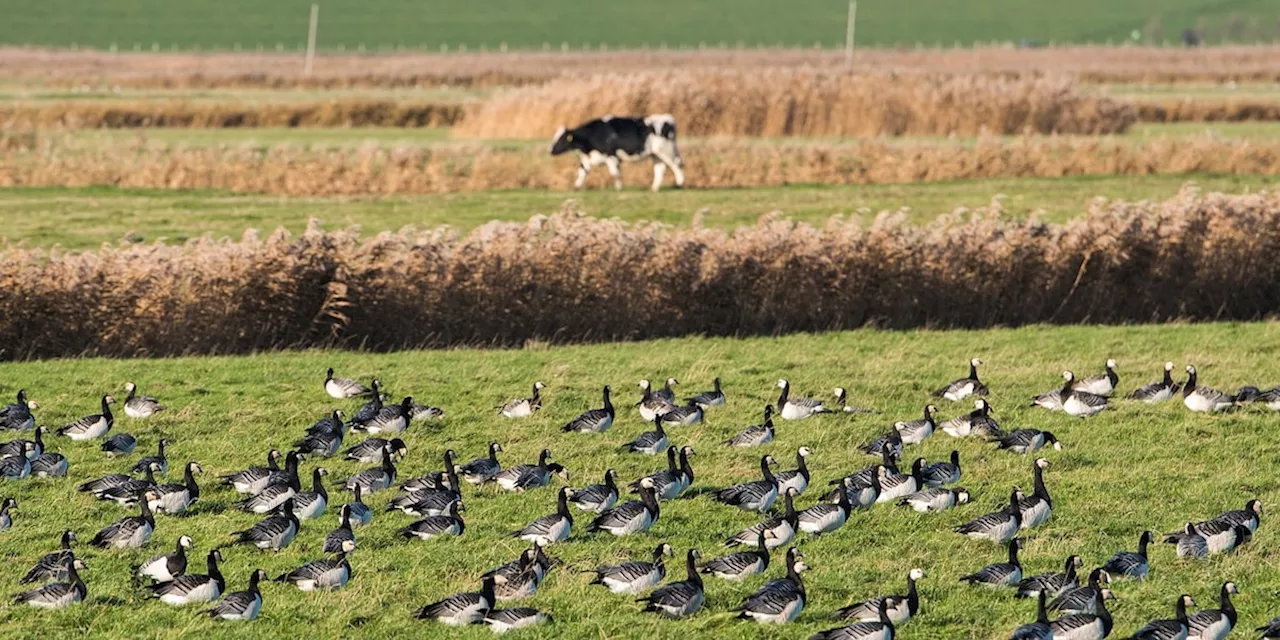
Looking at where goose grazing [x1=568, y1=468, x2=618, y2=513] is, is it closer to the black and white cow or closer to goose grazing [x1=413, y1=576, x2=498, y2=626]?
goose grazing [x1=413, y1=576, x2=498, y2=626]

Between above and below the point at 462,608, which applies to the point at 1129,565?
above

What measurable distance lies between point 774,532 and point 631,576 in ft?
6.51

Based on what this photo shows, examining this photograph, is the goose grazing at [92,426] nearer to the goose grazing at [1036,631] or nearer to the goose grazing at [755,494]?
the goose grazing at [755,494]

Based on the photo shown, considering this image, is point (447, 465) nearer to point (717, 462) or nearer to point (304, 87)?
point (717, 462)

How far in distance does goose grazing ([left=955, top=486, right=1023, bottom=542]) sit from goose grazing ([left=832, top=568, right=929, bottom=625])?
2477mm

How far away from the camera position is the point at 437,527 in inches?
692

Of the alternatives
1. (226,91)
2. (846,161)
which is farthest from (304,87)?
(846,161)

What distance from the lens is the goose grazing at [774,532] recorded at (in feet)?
55.9

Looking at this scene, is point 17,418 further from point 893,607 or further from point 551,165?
point 551,165

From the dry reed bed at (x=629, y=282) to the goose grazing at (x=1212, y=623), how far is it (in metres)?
17.3

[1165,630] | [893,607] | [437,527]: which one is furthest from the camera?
[437,527]

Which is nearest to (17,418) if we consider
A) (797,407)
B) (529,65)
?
(797,407)

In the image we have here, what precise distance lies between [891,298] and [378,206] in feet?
61.8

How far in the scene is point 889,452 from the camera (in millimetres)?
20297
